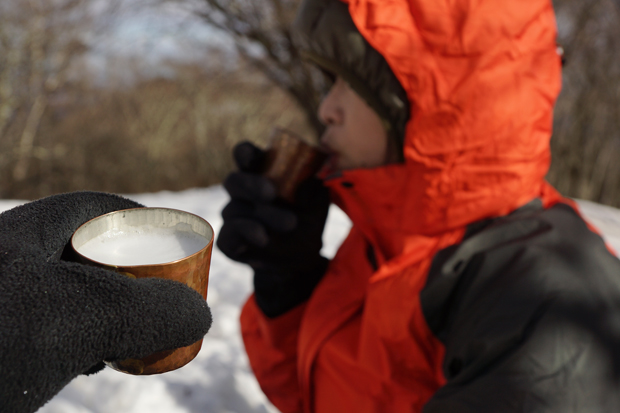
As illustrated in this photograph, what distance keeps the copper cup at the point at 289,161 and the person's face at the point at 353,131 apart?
12cm

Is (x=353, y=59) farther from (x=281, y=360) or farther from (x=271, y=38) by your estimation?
(x=271, y=38)

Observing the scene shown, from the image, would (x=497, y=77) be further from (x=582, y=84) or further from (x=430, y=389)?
(x=582, y=84)

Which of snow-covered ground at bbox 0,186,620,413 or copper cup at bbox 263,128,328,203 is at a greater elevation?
copper cup at bbox 263,128,328,203

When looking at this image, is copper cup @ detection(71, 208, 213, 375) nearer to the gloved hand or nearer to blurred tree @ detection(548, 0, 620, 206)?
the gloved hand

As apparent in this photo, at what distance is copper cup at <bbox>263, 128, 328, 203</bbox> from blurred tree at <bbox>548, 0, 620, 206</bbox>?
7.14m

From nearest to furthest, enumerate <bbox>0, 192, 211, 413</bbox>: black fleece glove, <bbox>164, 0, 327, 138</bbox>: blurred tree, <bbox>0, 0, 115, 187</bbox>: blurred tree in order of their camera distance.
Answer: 1. <bbox>0, 192, 211, 413</bbox>: black fleece glove
2. <bbox>164, 0, 327, 138</bbox>: blurred tree
3. <bbox>0, 0, 115, 187</bbox>: blurred tree

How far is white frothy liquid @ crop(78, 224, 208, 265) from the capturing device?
0.80 metres

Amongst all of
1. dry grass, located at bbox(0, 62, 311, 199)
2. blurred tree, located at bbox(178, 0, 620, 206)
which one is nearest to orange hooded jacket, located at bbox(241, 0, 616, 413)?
blurred tree, located at bbox(178, 0, 620, 206)

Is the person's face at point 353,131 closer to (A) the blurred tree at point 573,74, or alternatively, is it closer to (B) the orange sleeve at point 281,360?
(B) the orange sleeve at point 281,360

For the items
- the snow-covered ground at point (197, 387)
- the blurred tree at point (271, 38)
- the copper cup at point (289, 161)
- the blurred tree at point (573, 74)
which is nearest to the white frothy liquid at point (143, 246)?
the copper cup at point (289, 161)

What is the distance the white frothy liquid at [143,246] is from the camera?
2.63ft

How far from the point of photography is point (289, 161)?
151 cm

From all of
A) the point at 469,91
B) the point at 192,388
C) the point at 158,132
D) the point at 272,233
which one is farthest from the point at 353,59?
the point at 158,132

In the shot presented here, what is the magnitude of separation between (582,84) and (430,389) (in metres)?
8.33
